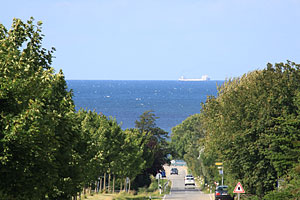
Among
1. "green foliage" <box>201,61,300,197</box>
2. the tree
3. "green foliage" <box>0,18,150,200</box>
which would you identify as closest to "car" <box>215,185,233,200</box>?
"green foliage" <box>201,61,300,197</box>

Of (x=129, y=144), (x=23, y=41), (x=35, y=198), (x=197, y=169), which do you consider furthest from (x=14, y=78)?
(x=197, y=169)

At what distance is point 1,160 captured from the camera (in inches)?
508

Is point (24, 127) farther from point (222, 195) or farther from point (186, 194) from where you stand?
point (186, 194)

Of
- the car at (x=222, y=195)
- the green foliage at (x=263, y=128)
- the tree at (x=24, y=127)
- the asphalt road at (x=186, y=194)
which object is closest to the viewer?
the tree at (x=24, y=127)

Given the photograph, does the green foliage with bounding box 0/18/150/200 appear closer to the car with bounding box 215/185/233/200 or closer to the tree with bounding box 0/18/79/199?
the tree with bounding box 0/18/79/199

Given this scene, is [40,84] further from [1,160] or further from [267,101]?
[267,101]

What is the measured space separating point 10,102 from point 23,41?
3.96 m

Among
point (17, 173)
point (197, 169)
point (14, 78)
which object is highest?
point (14, 78)

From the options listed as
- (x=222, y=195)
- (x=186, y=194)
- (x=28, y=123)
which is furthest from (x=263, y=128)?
(x=28, y=123)

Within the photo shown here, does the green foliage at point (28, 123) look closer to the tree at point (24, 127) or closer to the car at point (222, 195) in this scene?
the tree at point (24, 127)

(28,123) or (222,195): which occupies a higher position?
(28,123)

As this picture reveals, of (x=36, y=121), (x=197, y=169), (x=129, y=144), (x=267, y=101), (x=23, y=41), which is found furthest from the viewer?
(x=197, y=169)

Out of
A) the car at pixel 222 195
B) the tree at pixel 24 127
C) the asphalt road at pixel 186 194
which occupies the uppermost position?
the tree at pixel 24 127

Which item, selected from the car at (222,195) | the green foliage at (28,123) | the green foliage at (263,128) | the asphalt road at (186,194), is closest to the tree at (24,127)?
the green foliage at (28,123)
